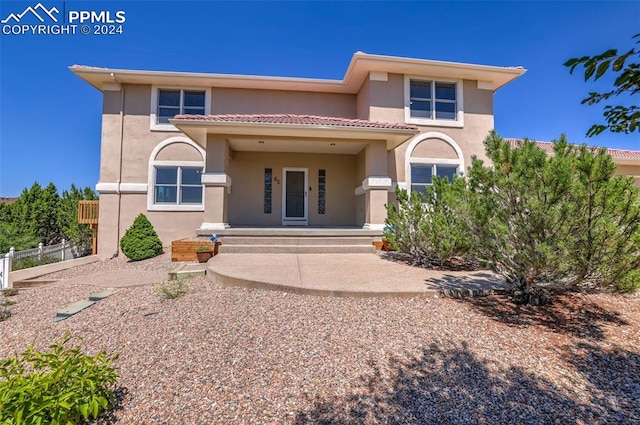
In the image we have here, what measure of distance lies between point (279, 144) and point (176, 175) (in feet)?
13.6

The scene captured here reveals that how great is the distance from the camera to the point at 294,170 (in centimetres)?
1183

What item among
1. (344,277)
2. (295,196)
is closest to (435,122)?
(295,196)

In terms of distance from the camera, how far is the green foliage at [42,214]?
1348 cm

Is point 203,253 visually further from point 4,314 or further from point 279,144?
point 279,144

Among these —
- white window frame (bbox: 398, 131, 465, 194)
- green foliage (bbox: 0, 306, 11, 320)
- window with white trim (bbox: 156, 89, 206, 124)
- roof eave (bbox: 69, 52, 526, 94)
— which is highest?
roof eave (bbox: 69, 52, 526, 94)

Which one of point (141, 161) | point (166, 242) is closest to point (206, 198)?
point (166, 242)

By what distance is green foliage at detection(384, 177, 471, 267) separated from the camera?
19.8 feet

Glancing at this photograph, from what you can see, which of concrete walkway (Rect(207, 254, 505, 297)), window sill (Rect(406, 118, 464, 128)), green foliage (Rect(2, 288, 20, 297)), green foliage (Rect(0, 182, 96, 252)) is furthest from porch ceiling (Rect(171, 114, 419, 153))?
green foliage (Rect(0, 182, 96, 252))

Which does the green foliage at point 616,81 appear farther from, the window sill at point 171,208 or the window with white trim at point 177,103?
the window with white trim at point 177,103

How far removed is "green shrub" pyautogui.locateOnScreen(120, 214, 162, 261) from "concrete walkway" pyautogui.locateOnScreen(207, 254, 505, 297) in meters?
3.78

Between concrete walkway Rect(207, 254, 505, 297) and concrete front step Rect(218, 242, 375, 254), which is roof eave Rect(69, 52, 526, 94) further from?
concrete walkway Rect(207, 254, 505, 297)

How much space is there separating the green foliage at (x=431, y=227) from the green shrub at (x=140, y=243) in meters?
7.28

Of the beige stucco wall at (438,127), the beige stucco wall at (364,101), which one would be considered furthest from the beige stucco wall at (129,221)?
the beige stucco wall at (438,127)

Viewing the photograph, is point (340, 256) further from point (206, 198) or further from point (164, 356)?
point (164, 356)
